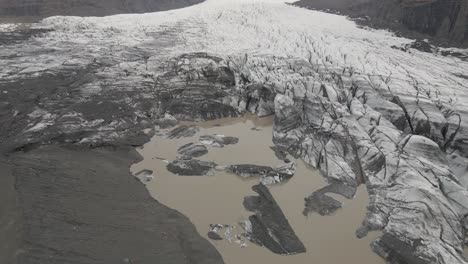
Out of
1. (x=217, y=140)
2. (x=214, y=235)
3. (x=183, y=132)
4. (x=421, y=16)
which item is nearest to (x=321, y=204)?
(x=214, y=235)

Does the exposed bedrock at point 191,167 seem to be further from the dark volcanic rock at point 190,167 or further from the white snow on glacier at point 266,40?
the white snow on glacier at point 266,40

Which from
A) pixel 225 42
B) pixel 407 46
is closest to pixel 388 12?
pixel 407 46

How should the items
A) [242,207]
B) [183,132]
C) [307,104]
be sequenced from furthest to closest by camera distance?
[307,104] → [183,132] → [242,207]

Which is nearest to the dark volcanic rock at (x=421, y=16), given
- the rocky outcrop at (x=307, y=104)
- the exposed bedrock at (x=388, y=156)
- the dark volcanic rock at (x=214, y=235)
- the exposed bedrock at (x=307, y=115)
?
the rocky outcrop at (x=307, y=104)

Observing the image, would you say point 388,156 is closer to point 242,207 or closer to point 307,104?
point 307,104

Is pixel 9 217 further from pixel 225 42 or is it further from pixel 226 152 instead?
pixel 225 42

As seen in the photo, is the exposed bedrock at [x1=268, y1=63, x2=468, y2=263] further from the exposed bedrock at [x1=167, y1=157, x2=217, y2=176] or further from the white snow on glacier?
the exposed bedrock at [x1=167, y1=157, x2=217, y2=176]
